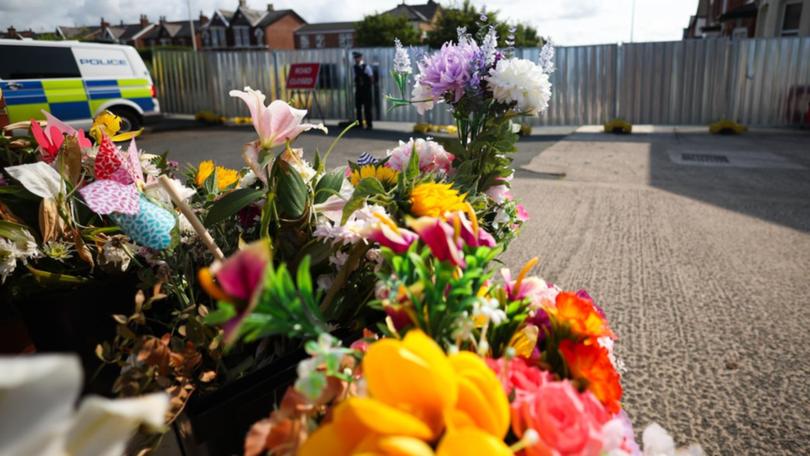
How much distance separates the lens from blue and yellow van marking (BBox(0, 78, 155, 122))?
28.5ft

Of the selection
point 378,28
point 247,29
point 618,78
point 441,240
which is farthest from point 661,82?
point 247,29

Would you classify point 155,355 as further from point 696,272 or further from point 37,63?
point 37,63

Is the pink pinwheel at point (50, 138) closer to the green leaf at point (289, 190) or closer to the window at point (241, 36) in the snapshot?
the green leaf at point (289, 190)

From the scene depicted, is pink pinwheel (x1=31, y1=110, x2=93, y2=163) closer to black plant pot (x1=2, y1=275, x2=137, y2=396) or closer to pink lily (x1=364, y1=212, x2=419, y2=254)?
black plant pot (x1=2, y1=275, x2=137, y2=396)

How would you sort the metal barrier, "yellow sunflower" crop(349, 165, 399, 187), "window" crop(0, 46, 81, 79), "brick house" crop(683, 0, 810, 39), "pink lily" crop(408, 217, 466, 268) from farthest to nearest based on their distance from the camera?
"brick house" crop(683, 0, 810, 39)
the metal barrier
"window" crop(0, 46, 81, 79)
"yellow sunflower" crop(349, 165, 399, 187)
"pink lily" crop(408, 217, 466, 268)

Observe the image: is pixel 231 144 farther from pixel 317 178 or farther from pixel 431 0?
pixel 431 0

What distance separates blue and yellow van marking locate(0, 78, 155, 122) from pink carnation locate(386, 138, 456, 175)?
8.79 m

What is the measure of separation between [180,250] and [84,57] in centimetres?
1070

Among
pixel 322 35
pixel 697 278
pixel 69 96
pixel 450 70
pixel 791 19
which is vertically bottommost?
pixel 697 278

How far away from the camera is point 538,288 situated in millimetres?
733

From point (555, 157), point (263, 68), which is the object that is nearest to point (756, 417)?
point (555, 157)

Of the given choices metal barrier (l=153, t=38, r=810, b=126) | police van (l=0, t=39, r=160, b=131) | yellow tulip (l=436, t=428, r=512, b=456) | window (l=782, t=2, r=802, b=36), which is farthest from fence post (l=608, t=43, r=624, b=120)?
yellow tulip (l=436, t=428, r=512, b=456)

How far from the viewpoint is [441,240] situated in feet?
2.01

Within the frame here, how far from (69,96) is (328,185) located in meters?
10.5
